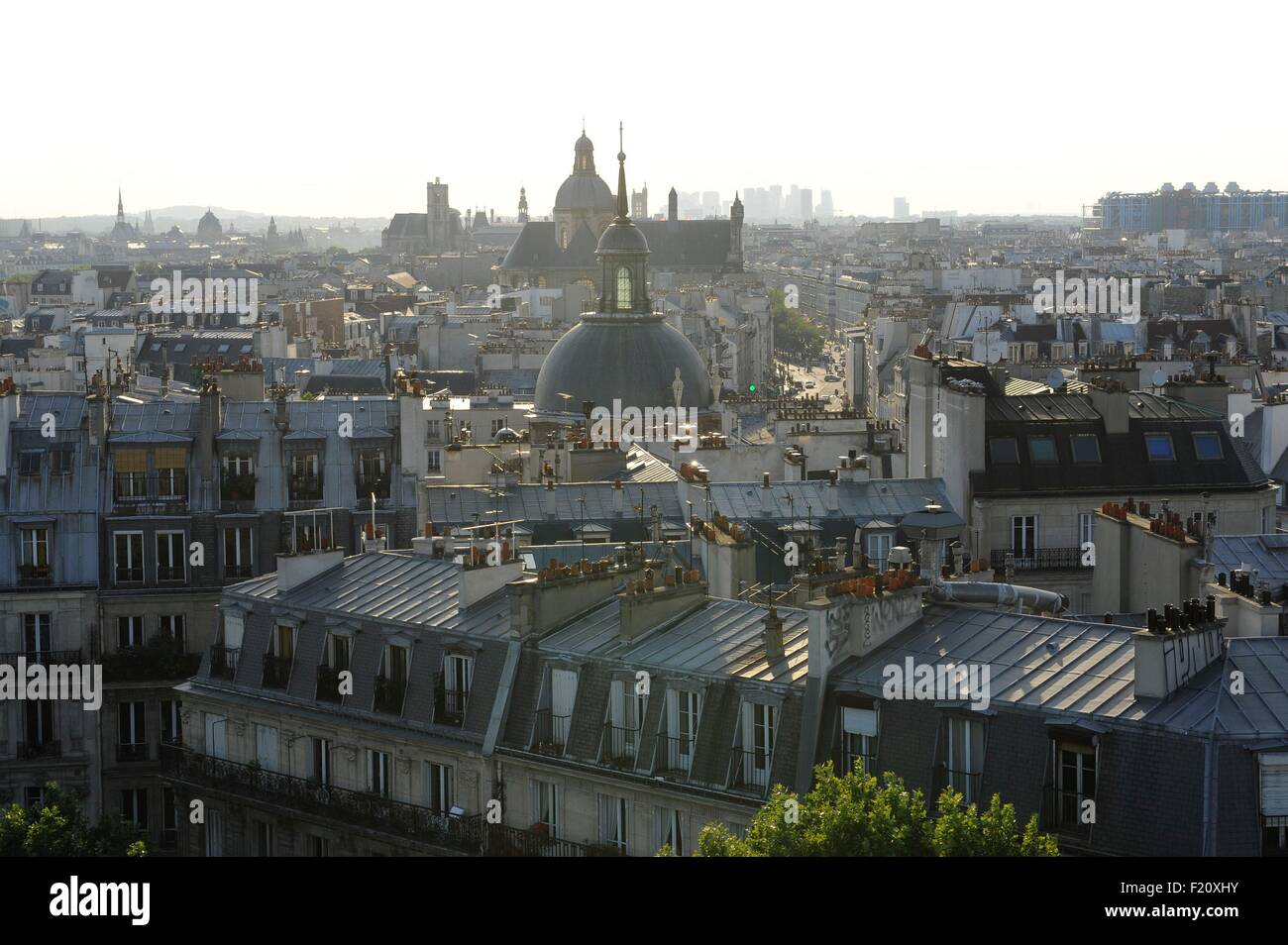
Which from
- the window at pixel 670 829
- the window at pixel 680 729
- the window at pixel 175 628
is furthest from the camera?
the window at pixel 175 628

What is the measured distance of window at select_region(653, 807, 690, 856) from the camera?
1898 centimetres

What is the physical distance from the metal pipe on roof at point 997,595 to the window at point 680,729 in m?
2.90

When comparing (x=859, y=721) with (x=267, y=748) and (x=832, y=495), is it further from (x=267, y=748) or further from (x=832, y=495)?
(x=832, y=495)

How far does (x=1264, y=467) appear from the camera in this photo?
38.7 m

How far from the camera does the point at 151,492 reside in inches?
1244

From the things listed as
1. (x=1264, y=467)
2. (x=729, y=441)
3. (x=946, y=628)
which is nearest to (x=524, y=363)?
(x=729, y=441)

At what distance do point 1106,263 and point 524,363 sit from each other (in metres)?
114

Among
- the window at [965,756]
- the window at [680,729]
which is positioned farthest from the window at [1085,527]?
the window at [965,756]

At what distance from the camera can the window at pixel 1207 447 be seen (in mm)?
31484

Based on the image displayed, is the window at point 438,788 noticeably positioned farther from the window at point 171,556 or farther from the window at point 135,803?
the window at point 171,556
